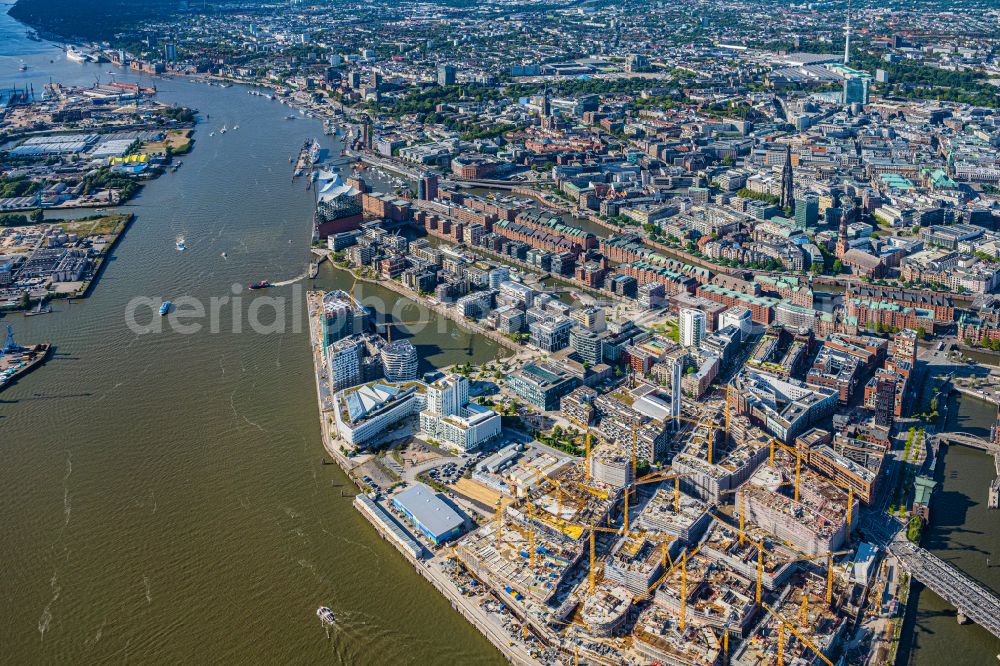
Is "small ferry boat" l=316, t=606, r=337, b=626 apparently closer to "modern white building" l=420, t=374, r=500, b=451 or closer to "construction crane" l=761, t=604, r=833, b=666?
"modern white building" l=420, t=374, r=500, b=451

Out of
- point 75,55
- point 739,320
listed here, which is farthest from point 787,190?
point 75,55

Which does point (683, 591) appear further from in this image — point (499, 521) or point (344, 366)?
point (344, 366)

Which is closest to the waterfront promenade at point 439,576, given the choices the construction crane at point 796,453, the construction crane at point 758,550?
the construction crane at point 758,550

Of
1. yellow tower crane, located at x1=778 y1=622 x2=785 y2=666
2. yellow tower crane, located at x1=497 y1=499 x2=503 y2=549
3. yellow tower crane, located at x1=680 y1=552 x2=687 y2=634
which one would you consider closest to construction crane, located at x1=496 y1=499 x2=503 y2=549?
yellow tower crane, located at x1=497 y1=499 x2=503 y2=549

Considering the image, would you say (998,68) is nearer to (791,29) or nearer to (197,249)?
(791,29)

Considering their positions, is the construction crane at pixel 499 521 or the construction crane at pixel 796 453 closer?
the construction crane at pixel 499 521

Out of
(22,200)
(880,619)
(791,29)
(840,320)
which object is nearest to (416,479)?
(880,619)

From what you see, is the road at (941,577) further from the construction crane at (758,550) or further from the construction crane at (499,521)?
the construction crane at (499,521)
